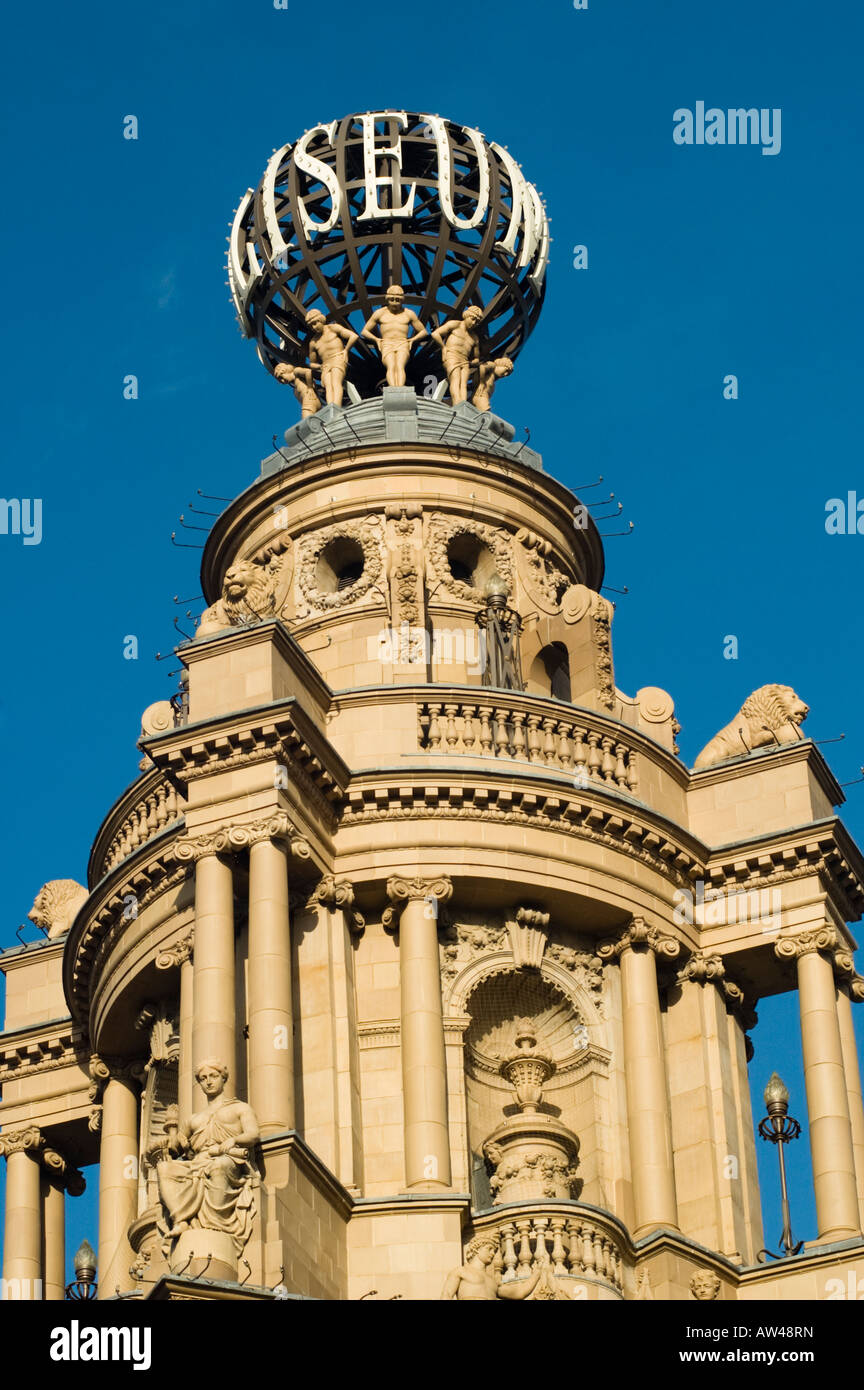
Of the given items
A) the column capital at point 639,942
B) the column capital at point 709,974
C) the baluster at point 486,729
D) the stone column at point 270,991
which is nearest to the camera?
the stone column at point 270,991

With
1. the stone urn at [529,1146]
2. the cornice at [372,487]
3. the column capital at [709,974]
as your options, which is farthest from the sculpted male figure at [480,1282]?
the cornice at [372,487]

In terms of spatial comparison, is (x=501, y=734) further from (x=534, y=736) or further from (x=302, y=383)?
(x=302, y=383)

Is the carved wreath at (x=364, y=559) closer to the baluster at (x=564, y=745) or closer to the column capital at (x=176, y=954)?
the baluster at (x=564, y=745)

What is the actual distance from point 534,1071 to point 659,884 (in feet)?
12.0

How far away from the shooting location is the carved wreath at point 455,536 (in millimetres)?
54719

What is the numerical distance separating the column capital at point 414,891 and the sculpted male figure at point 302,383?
42.4 ft

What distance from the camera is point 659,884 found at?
50.9 metres

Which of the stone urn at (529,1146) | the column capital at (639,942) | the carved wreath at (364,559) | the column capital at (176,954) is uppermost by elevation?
the carved wreath at (364,559)

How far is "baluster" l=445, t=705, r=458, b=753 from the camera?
5050 cm

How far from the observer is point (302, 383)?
59875 mm

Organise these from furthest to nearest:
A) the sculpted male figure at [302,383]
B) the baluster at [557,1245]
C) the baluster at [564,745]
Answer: the sculpted male figure at [302,383]
the baluster at [564,745]
the baluster at [557,1245]

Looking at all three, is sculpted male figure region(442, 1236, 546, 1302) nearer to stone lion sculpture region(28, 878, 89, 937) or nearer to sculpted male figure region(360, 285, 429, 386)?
stone lion sculpture region(28, 878, 89, 937)
